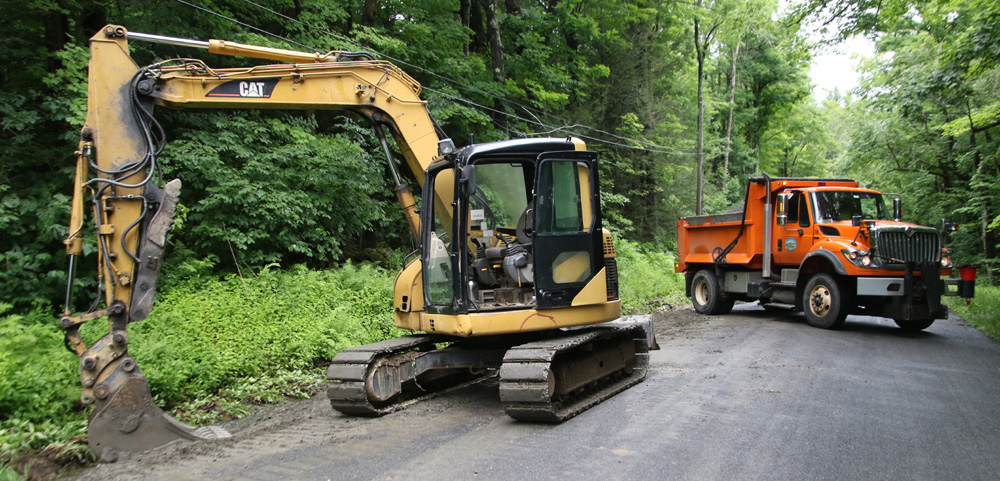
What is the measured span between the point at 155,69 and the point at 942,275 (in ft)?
37.9

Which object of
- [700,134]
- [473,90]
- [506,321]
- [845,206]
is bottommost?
[506,321]

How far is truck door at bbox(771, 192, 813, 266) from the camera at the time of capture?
11.4 meters

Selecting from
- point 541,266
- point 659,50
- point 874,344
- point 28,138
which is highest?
point 659,50

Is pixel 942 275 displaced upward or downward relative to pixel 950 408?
upward

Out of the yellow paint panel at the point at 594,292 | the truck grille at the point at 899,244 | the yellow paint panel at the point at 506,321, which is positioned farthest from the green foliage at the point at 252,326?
the truck grille at the point at 899,244

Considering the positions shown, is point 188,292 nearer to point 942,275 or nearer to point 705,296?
point 705,296

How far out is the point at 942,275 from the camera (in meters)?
10.3

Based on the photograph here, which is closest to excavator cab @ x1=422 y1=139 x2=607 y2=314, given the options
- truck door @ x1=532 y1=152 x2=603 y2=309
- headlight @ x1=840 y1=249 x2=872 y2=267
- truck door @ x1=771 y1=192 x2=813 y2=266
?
truck door @ x1=532 y1=152 x2=603 y2=309

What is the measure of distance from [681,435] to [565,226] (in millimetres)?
2205

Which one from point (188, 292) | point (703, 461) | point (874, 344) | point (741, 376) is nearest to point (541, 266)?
point (703, 461)

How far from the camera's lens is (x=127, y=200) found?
5027mm

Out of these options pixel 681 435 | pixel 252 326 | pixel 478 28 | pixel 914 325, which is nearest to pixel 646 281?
pixel 914 325

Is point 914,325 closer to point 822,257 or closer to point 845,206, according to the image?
point 822,257

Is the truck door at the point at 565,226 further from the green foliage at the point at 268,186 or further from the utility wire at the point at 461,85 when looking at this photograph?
the utility wire at the point at 461,85
